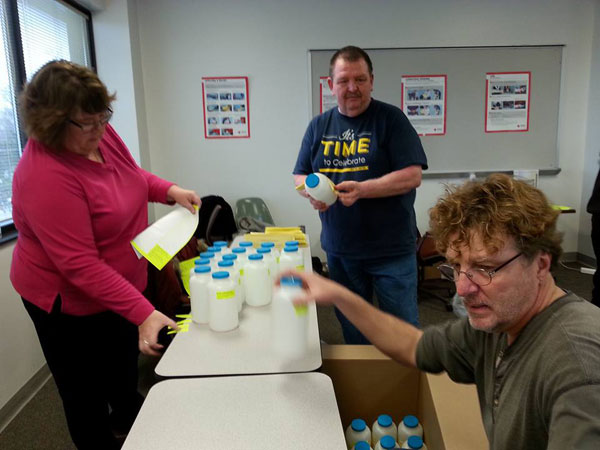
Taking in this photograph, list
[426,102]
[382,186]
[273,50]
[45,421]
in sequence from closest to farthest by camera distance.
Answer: [382,186], [45,421], [273,50], [426,102]

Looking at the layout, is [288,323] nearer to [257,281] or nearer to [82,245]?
[257,281]

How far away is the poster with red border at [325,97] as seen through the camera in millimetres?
3736

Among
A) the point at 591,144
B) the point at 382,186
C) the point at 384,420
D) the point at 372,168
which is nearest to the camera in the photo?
the point at 384,420

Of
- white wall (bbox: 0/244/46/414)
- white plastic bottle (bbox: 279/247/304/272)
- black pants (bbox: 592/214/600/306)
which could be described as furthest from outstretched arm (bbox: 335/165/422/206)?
white wall (bbox: 0/244/46/414)

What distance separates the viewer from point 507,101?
3.85 metres

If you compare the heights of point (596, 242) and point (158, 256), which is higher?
point (158, 256)

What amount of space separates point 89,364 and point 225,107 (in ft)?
9.45

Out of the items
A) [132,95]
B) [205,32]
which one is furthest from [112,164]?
[205,32]

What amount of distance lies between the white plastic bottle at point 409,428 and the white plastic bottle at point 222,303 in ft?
2.02

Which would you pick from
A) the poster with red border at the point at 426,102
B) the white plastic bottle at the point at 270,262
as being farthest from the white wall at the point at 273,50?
the white plastic bottle at the point at 270,262

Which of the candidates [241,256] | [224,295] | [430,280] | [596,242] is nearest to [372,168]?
[241,256]

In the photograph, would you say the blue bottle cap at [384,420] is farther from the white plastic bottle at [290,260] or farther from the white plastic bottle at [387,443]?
the white plastic bottle at [290,260]

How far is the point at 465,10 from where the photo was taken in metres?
Answer: 3.69

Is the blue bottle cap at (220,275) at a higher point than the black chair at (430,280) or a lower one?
higher
